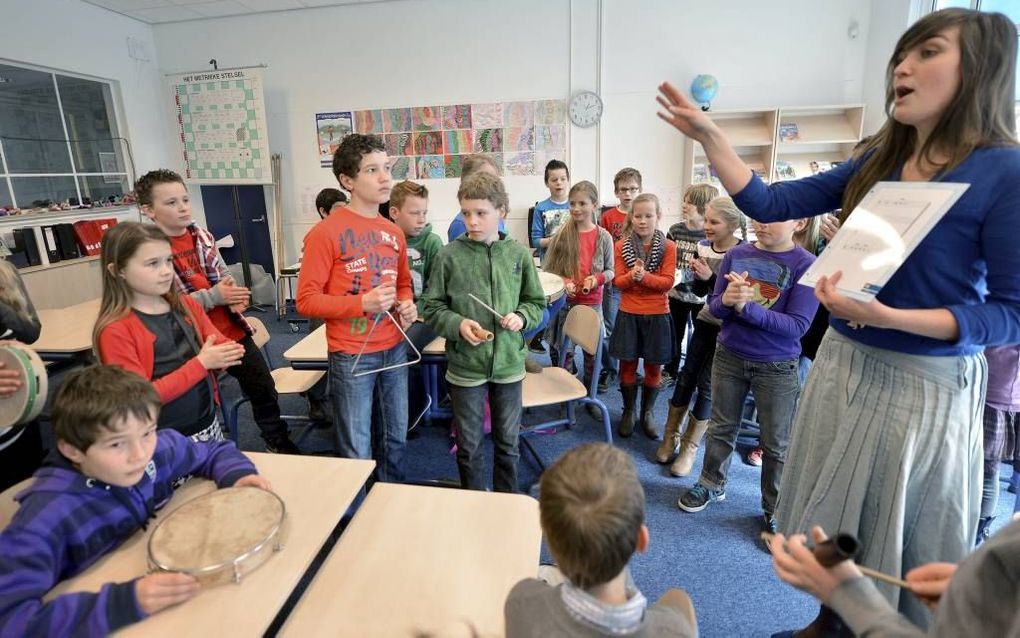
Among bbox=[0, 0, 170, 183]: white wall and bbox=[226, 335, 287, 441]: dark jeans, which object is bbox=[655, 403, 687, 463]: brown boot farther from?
bbox=[0, 0, 170, 183]: white wall

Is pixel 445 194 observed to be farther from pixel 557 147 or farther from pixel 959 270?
pixel 959 270

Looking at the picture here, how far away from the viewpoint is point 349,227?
1.97 meters

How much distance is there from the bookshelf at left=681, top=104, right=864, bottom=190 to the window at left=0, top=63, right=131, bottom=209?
20.0 ft

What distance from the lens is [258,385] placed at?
2.58m

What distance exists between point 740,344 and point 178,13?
659cm

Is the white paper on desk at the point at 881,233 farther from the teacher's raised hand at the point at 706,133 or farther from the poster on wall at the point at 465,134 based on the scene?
the poster on wall at the point at 465,134

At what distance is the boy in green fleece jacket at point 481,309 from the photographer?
195 cm

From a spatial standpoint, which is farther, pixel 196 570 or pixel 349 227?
pixel 349 227

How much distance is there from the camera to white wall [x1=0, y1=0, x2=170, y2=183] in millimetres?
4527

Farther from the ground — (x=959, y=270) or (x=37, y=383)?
(x=959, y=270)

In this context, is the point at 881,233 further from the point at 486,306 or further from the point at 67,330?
the point at 67,330

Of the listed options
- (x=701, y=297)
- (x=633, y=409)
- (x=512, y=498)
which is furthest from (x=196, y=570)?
(x=701, y=297)

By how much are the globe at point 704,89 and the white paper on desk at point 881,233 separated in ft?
15.2

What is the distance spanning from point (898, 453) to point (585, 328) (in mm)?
1641
